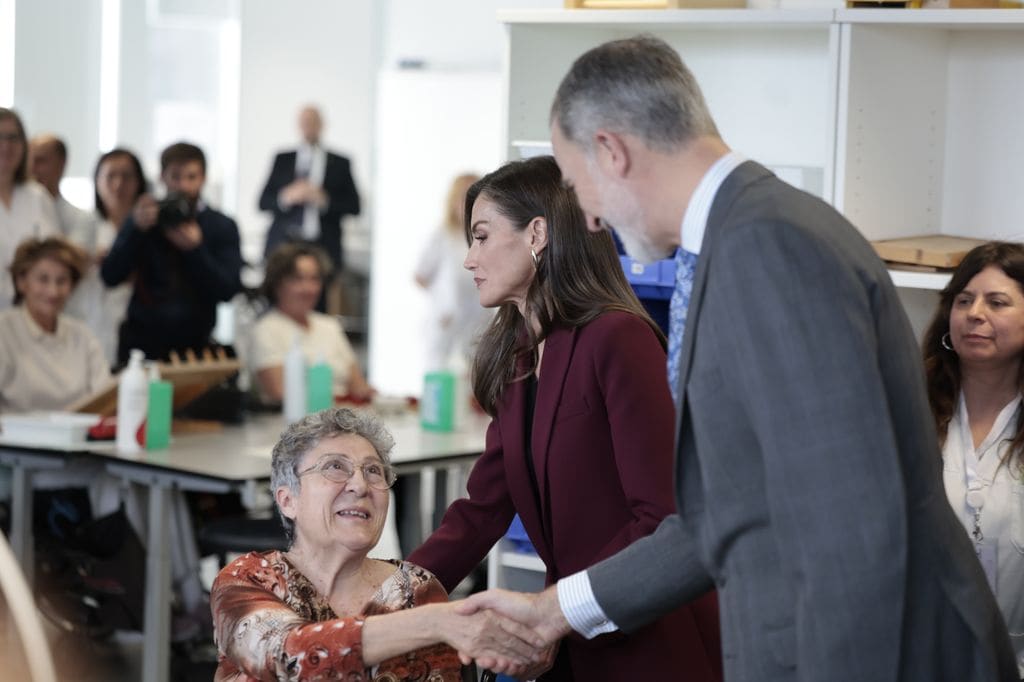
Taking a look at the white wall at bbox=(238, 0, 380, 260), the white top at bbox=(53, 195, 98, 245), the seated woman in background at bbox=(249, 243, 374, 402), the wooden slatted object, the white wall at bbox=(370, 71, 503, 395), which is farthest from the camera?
the white wall at bbox=(238, 0, 380, 260)

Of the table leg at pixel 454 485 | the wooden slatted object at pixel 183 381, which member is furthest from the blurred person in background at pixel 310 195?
the wooden slatted object at pixel 183 381

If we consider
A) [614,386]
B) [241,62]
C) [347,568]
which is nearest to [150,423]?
[347,568]

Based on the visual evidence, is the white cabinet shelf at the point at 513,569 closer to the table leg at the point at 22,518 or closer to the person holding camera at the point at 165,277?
the table leg at the point at 22,518

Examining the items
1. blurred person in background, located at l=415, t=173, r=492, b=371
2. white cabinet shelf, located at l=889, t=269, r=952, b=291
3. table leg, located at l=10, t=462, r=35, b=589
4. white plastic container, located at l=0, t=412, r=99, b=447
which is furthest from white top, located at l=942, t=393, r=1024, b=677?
blurred person in background, located at l=415, t=173, r=492, b=371

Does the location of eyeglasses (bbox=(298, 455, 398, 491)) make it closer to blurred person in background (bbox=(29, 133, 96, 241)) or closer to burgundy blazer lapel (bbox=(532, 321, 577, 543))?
burgundy blazer lapel (bbox=(532, 321, 577, 543))

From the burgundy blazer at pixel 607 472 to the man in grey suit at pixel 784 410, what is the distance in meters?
0.43

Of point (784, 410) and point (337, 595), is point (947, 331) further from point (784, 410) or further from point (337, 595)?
point (784, 410)

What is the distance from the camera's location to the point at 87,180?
8.30 m

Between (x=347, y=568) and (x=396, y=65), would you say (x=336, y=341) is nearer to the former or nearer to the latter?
(x=347, y=568)

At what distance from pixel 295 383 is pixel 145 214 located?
35.6 inches

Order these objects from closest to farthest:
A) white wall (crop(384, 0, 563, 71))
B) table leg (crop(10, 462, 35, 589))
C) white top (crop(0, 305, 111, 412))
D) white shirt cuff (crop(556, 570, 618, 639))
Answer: white shirt cuff (crop(556, 570, 618, 639)) → table leg (crop(10, 462, 35, 589)) → white top (crop(0, 305, 111, 412)) → white wall (crop(384, 0, 563, 71))

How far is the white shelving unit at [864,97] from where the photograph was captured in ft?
9.55

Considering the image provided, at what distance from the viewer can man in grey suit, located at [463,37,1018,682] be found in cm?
144

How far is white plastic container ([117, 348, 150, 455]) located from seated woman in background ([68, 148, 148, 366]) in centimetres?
114
